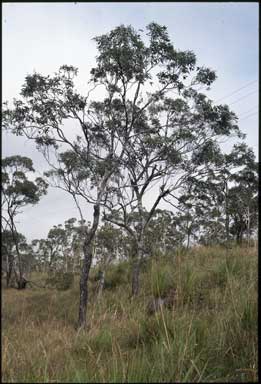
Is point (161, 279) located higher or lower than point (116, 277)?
higher

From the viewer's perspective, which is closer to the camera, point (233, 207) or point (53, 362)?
point (53, 362)

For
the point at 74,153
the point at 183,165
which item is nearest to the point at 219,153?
the point at 183,165

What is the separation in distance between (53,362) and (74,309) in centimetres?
993

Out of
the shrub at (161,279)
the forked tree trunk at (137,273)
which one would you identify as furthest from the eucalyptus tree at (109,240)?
the shrub at (161,279)

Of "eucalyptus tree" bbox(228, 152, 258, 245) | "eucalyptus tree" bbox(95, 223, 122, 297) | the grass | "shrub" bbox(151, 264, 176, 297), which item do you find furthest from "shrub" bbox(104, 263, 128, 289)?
the grass

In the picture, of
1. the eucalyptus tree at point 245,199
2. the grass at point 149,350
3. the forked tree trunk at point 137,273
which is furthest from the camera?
the eucalyptus tree at point 245,199

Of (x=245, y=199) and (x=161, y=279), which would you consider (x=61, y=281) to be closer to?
(x=245, y=199)

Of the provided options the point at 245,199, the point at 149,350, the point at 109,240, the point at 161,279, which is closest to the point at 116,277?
the point at 109,240

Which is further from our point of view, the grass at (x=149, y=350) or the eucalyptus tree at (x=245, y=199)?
the eucalyptus tree at (x=245, y=199)

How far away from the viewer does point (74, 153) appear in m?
12.8

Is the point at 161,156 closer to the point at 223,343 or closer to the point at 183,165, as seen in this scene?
the point at 183,165

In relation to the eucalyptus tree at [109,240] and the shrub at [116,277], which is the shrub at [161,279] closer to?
the shrub at [116,277]

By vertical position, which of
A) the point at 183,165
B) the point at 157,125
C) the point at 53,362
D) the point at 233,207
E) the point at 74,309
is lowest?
the point at 74,309

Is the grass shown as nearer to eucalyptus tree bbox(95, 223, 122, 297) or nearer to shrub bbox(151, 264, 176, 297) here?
shrub bbox(151, 264, 176, 297)
